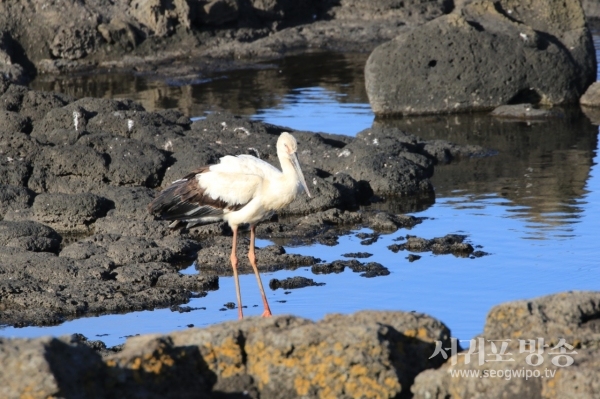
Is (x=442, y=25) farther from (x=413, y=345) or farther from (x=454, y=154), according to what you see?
(x=413, y=345)

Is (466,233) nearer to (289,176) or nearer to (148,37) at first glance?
(289,176)

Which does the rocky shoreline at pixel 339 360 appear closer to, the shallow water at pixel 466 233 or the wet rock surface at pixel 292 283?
the shallow water at pixel 466 233

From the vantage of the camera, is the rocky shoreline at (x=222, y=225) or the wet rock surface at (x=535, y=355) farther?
the rocky shoreline at (x=222, y=225)

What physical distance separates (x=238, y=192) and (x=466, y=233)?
132 inches

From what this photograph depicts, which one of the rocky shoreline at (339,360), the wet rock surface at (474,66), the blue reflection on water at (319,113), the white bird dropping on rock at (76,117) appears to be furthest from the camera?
the wet rock surface at (474,66)

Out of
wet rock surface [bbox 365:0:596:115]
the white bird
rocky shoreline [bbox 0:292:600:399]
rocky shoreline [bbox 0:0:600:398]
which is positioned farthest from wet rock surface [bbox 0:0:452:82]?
rocky shoreline [bbox 0:292:600:399]

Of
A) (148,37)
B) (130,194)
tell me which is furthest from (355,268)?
(148,37)

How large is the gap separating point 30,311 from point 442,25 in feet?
37.2

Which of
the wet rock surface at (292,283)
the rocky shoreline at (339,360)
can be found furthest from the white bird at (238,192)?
the rocky shoreline at (339,360)

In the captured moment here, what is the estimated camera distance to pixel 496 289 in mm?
9539

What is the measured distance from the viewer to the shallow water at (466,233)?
29.9 feet

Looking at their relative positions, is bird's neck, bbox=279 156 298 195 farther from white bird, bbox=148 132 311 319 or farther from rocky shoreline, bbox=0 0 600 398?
rocky shoreline, bbox=0 0 600 398

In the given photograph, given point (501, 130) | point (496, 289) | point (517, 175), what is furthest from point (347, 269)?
point (501, 130)

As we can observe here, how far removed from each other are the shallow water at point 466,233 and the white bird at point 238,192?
30.6 inches
